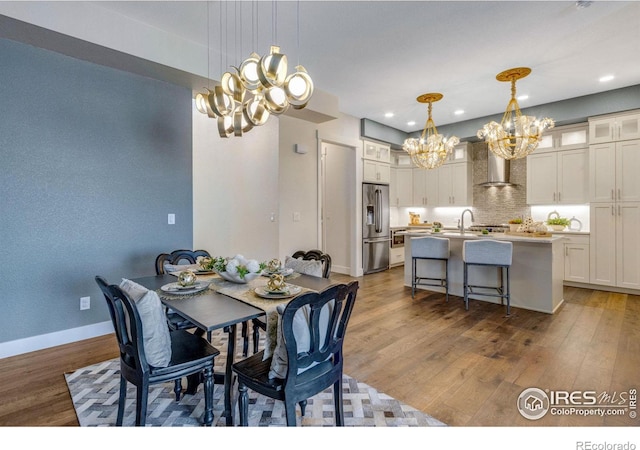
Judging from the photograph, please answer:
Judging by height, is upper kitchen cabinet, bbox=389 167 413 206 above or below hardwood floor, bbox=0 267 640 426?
above

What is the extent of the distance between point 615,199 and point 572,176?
0.71 metres

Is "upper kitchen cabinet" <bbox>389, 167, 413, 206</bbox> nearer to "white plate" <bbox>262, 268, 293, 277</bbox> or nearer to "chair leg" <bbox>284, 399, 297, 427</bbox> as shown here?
"white plate" <bbox>262, 268, 293, 277</bbox>

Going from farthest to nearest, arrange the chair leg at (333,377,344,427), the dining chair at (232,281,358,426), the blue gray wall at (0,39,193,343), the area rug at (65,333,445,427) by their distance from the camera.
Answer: the blue gray wall at (0,39,193,343), the area rug at (65,333,445,427), the chair leg at (333,377,344,427), the dining chair at (232,281,358,426)

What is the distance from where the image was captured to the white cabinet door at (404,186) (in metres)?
7.43

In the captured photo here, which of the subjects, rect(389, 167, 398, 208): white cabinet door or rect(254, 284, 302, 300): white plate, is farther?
rect(389, 167, 398, 208): white cabinet door

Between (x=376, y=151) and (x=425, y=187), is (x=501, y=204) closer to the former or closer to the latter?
(x=425, y=187)

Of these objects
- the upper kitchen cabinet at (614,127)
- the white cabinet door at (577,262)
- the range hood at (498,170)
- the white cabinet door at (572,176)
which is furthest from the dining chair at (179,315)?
the upper kitchen cabinet at (614,127)

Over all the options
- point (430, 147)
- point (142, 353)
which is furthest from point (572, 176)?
point (142, 353)

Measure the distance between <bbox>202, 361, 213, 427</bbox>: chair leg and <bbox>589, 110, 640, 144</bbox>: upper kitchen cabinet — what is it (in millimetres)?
6126

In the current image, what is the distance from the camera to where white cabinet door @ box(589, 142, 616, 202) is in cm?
476

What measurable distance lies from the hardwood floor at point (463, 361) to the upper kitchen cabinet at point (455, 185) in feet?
10.2

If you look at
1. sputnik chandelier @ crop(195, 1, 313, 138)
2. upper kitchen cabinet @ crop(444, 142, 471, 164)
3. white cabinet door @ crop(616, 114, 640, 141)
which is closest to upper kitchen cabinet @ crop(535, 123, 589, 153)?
white cabinet door @ crop(616, 114, 640, 141)

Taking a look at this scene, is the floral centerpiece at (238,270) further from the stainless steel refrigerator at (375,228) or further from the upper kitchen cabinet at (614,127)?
the upper kitchen cabinet at (614,127)
